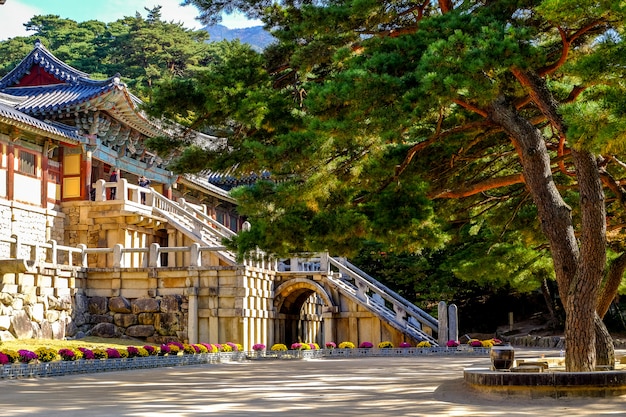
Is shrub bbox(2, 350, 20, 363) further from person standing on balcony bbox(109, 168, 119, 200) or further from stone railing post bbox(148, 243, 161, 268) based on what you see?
person standing on balcony bbox(109, 168, 119, 200)

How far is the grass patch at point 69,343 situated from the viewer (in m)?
22.6

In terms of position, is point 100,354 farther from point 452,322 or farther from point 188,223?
point 452,322

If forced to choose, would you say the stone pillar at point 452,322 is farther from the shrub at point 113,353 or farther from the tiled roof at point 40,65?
the tiled roof at point 40,65

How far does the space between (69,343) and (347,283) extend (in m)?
11.3

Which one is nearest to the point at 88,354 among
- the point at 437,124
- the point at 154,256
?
the point at 154,256

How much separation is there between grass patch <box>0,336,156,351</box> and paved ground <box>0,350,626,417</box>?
397 centimetres

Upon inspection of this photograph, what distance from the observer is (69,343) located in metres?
24.7

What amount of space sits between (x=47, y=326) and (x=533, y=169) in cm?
1718

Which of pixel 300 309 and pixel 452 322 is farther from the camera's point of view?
pixel 300 309

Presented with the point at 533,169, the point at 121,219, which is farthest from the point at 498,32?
the point at 121,219

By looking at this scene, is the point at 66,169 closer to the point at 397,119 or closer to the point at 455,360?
the point at 455,360

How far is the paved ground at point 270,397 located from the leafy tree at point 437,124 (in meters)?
2.24

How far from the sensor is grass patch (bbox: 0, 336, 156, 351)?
74.1 feet

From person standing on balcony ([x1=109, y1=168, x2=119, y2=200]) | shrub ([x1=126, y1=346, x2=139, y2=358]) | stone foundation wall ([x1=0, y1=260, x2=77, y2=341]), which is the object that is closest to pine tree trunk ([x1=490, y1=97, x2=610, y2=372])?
shrub ([x1=126, y1=346, x2=139, y2=358])
